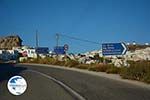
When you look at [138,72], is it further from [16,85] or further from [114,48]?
[16,85]

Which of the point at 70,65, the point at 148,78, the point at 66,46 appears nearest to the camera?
the point at 148,78

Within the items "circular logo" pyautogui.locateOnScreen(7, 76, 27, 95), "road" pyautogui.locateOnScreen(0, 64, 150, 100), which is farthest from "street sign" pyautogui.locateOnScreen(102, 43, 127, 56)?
"circular logo" pyautogui.locateOnScreen(7, 76, 27, 95)

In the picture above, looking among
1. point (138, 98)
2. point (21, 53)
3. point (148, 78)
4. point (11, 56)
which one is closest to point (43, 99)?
point (138, 98)

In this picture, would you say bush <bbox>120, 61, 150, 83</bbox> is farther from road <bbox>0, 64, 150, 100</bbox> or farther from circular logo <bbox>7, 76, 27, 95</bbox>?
circular logo <bbox>7, 76, 27, 95</bbox>

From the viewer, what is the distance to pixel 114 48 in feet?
135

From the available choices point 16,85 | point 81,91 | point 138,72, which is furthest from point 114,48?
point 16,85

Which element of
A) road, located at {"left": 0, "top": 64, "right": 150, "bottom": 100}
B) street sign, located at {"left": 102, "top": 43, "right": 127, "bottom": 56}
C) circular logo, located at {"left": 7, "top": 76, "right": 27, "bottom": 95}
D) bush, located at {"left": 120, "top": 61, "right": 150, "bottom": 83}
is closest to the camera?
circular logo, located at {"left": 7, "top": 76, "right": 27, "bottom": 95}

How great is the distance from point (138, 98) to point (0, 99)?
4851mm

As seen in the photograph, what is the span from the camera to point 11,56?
416 feet

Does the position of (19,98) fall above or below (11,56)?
below

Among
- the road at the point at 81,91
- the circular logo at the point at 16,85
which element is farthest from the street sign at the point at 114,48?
the circular logo at the point at 16,85

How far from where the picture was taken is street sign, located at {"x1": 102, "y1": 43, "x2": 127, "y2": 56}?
133ft

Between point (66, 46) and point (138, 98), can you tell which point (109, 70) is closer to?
point (138, 98)

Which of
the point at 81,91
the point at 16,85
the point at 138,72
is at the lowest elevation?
the point at 81,91
